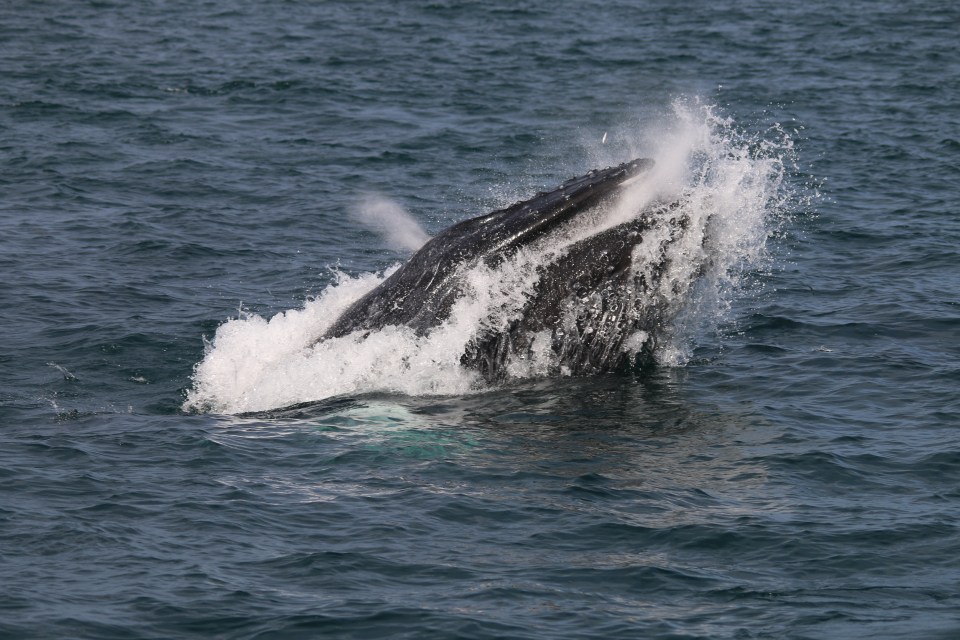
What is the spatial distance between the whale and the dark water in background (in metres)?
0.52

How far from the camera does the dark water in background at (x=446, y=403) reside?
1094 centimetres

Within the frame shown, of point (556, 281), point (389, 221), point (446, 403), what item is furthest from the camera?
point (389, 221)

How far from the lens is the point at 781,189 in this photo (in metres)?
26.0

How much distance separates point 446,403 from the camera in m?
15.1

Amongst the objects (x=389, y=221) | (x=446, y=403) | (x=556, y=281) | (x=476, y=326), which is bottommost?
(x=446, y=403)

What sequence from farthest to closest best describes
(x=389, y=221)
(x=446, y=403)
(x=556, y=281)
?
(x=389, y=221)
(x=446, y=403)
(x=556, y=281)

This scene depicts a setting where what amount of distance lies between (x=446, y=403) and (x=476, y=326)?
2.94ft

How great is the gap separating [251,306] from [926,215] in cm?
1187

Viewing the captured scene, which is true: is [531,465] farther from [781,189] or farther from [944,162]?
[944,162]

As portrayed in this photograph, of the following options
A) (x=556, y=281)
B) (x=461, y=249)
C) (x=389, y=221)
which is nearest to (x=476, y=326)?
(x=461, y=249)

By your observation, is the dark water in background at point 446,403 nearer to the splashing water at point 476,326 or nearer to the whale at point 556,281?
the splashing water at point 476,326

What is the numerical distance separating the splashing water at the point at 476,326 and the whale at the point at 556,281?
4 centimetres

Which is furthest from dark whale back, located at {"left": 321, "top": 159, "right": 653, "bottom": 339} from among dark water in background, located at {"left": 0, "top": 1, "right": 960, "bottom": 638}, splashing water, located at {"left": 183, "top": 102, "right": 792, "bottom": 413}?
dark water in background, located at {"left": 0, "top": 1, "right": 960, "bottom": 638}

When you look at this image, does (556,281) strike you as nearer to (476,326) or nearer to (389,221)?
(476,326)
